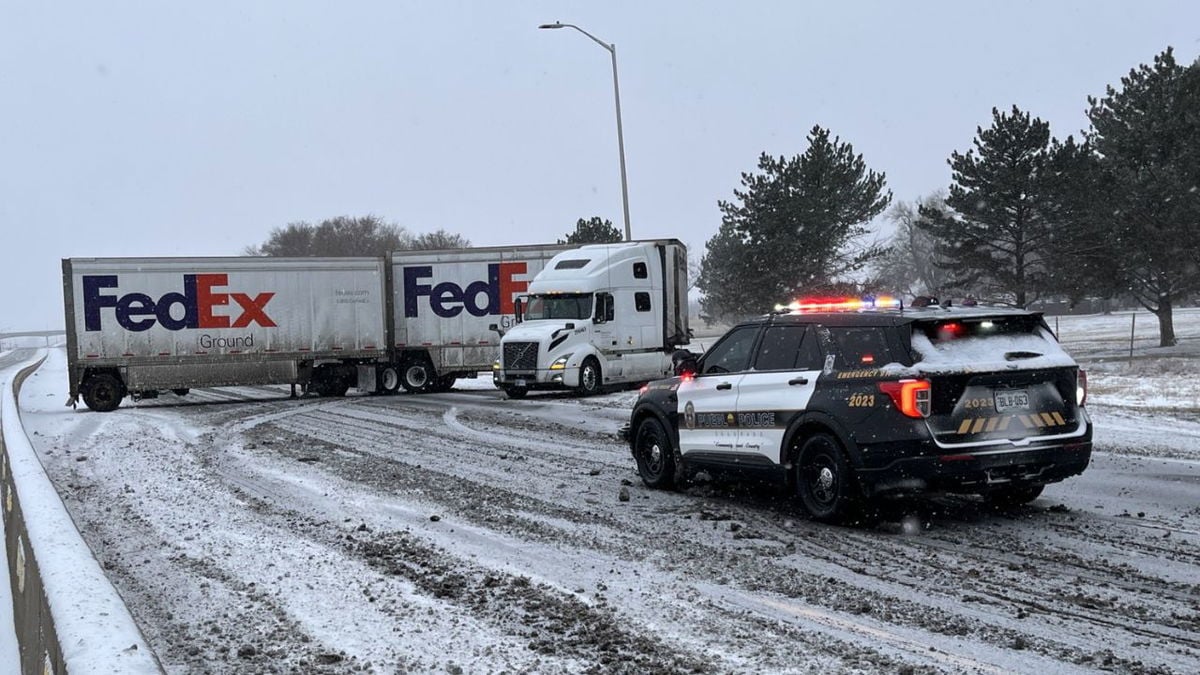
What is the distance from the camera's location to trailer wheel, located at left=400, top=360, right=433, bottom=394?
1081 inches

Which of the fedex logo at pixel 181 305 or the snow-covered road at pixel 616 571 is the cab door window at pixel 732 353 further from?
the fedex logo at pixel 181 305

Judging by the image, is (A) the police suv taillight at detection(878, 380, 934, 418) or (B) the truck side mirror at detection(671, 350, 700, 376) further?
(B) the truck side mirror at detection(671, 350, 700, 376)

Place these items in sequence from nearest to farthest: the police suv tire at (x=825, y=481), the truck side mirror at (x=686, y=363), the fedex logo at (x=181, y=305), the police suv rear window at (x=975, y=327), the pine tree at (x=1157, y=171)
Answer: the police suv rear window at (x=975, y=327), the police suv tire at (x=825, y=481), the truck side mirror at (x=686, y=363), the fedex logo at (x=181, y=305), the pine tree at (x=1157, y=171)

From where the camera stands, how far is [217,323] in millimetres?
24672

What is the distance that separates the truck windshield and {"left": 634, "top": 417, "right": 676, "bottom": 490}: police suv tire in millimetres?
13054

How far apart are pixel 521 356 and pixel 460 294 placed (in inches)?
185

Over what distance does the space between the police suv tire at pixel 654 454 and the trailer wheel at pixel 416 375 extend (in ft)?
58.5

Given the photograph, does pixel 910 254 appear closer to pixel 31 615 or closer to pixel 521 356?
pixel 521 356

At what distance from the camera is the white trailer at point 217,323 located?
23.6 metres

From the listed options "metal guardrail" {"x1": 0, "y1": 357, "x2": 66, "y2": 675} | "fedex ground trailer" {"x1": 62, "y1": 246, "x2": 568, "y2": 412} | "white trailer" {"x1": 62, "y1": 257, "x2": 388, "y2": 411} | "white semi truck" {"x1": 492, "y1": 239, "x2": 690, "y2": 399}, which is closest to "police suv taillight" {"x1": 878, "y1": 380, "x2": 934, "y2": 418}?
"metal guardrail" {"x1": 0, "y1": 357, "x2": 66, "y2": 675}

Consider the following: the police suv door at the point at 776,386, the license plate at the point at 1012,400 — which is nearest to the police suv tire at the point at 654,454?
the police suv door at the point at 776,386

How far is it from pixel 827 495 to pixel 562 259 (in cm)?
1663

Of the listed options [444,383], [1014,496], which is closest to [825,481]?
[1014,496]

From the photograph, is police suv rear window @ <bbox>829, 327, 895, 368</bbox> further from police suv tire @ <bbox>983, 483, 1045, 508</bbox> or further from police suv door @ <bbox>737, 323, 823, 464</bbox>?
police suv tire @ <bbox>983, 483, 1045, 508</bbox>
